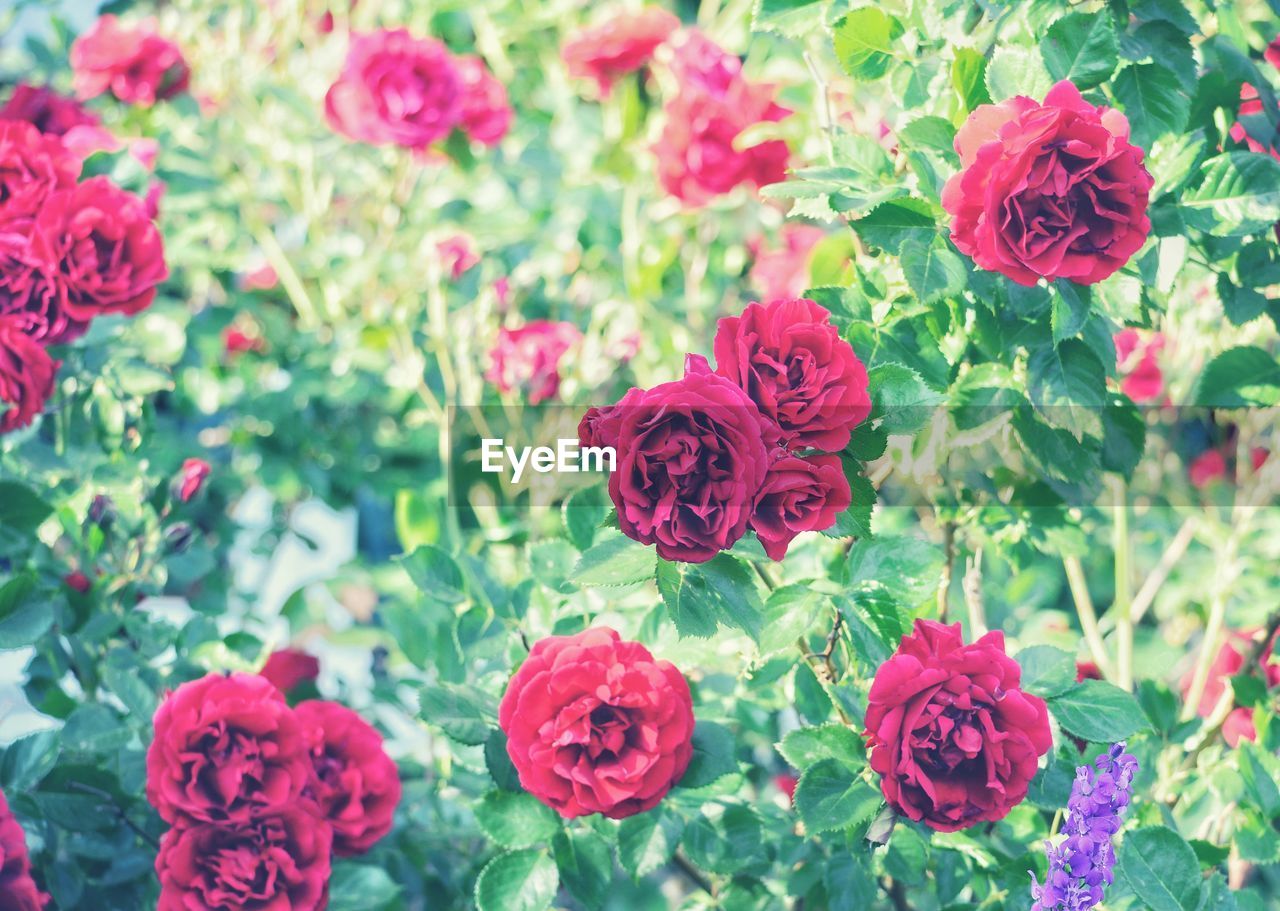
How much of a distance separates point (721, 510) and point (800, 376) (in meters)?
0.12

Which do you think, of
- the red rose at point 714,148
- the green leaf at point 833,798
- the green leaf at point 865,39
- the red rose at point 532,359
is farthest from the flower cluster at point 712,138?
the green leaf at point 833,798

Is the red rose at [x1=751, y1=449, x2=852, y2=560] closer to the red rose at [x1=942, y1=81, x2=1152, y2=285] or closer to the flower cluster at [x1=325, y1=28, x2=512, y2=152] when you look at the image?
the red rose at [x1=942, y1=81, x2=1152, y2=285]

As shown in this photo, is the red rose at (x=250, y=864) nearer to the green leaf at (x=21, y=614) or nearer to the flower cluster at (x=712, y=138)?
the green leaf at (x=21, y=614)

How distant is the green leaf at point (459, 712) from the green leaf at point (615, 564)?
9.0 inches

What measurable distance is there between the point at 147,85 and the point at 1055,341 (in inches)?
60.7

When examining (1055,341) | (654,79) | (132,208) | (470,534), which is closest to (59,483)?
(132,208)

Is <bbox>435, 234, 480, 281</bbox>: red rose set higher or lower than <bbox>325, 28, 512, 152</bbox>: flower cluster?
lower

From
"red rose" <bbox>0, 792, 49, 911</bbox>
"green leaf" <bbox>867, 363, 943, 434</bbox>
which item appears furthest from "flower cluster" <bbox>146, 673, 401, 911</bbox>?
"green leaf" <bbox>867, 363, 943, 434</bbox>

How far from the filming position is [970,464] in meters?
1.15

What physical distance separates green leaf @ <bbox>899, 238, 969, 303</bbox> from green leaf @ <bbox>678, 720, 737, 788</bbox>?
15.0 inches

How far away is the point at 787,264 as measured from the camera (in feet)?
6.69

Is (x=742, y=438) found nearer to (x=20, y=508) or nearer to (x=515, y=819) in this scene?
(x=515, y=819)

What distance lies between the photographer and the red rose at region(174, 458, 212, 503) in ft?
4.69

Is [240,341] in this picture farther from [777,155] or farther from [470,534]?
[777,155]
